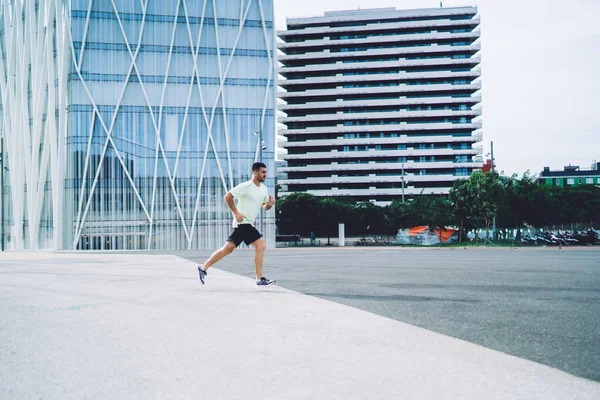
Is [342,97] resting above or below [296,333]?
above

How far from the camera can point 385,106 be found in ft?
295

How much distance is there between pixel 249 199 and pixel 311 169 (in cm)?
8171

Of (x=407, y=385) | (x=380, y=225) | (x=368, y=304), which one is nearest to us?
(x=407, y=385)

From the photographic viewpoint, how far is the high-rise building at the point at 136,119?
41.4m

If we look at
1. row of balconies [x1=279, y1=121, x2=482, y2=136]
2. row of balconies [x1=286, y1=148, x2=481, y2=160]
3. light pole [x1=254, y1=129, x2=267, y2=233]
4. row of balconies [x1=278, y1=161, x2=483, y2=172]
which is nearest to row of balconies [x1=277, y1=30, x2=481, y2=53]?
row of balconies [x1=279, y1=121, x2=482, y2=136]

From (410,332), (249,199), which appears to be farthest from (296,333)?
(249,199)

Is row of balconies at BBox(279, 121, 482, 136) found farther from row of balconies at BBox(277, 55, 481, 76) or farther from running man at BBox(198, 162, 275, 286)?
running man at BBox(198, 162, 275, 286)

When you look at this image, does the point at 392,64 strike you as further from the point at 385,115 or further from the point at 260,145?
the point at 260,145

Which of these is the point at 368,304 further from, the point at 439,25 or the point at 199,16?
the point at 439,25

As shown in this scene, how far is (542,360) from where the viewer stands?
3.53m

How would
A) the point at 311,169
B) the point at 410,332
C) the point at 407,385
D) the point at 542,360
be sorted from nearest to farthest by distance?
the point at 407,385
the point at 542,360
the point at 410,332
the point at 311,169

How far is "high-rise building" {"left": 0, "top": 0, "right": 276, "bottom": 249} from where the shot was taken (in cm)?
4144

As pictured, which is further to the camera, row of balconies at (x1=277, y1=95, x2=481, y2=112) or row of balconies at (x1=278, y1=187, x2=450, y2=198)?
row of balconies at (x1=277, y1=95, x2=481, y2=112)

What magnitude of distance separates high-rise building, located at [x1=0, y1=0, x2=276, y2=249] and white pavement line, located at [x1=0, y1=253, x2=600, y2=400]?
3628cm
